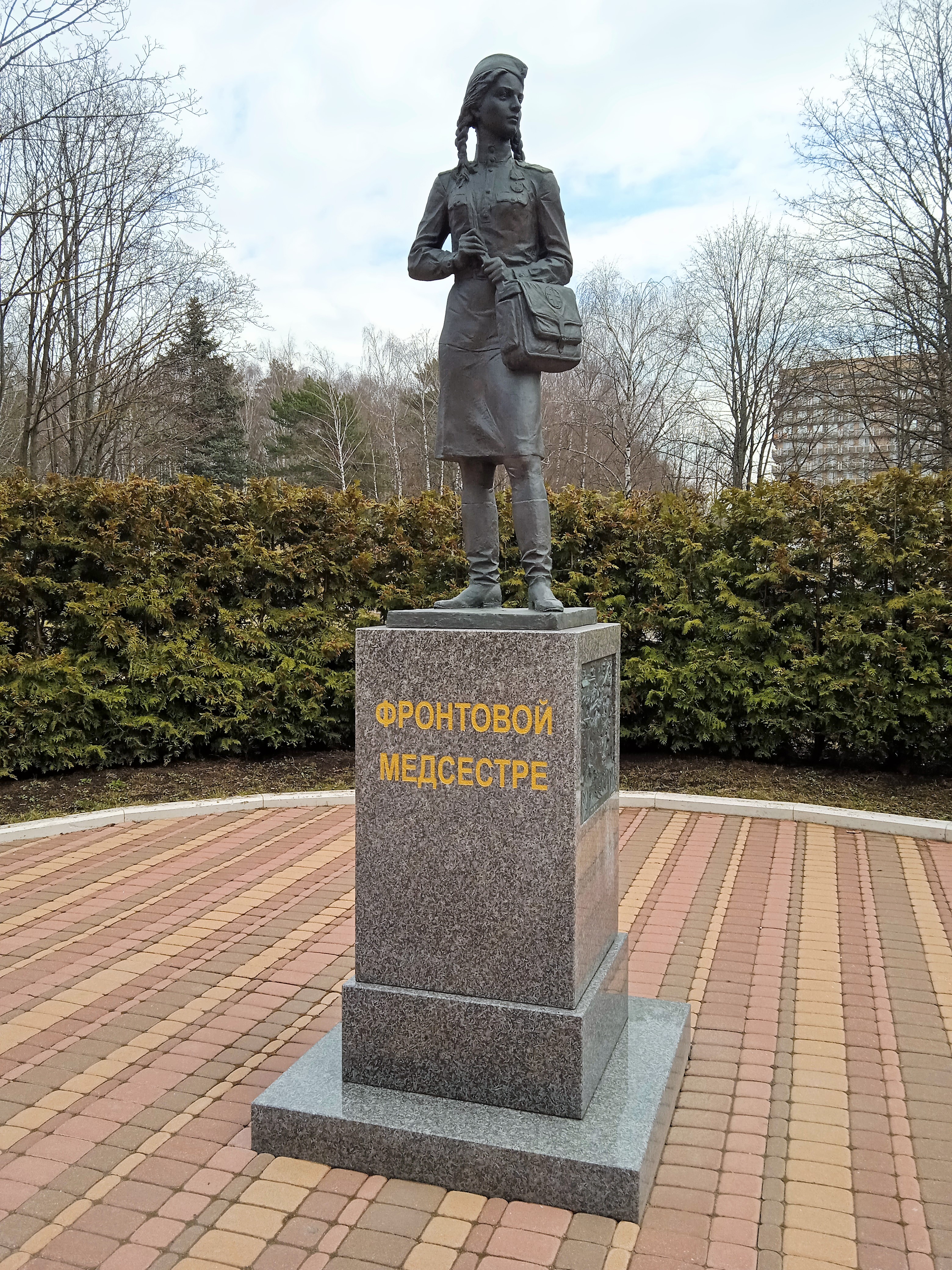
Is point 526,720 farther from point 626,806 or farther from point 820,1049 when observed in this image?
point 626,806

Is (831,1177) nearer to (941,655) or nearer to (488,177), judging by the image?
(488,177)

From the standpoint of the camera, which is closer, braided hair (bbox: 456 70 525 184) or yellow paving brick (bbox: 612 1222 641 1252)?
yellow paving brick (bbox: 612 1222 641 1252)

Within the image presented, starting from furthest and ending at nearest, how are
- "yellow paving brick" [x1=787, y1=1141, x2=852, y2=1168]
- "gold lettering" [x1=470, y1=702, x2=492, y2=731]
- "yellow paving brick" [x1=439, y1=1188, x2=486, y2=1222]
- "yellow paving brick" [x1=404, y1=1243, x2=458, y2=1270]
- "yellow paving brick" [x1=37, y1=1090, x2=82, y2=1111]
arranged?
"yellow paving brick" [x1=37, y1=1090, x2=82, y2=1111] < "gold lettering" [x1=470, y1=702, x2=492, y2=731] < "yellow paving brick" [x1=787, y1=1141, x2=852, y2=1168] < "yellow paving brick" [x1=439, y1=1188, x2=486, y2=1222] < "yellow paving brick" [x1=404, y1=1243, x2=458, y2=1270]

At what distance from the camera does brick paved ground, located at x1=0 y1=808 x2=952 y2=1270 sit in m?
2.59

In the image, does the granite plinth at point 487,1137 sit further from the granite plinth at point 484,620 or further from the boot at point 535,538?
the boot at point 535,538

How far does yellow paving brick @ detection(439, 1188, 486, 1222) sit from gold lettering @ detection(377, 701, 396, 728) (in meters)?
1.46

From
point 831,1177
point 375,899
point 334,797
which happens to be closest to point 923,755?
point 334,797

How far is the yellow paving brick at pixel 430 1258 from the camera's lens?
2455 mm

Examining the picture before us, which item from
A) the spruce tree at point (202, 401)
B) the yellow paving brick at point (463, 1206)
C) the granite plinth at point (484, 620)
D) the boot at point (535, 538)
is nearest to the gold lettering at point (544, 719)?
the granite plinth at point (484, 620)

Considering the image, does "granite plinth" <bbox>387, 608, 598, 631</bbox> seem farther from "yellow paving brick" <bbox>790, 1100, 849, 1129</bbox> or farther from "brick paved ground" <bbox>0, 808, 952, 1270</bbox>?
"yellow paving brick" <bbox>790, 1100, 849, 1129</bbox>

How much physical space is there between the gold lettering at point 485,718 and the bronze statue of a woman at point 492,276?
51 cm

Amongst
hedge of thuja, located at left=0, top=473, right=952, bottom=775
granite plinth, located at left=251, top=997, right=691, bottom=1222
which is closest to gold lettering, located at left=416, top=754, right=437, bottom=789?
granite plinth, located at left=251, top=997, right=691, bottom=1222

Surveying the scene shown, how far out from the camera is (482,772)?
3092 millimetres

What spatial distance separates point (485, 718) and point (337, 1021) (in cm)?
175
